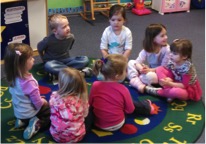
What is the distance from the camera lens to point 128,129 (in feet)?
6.05

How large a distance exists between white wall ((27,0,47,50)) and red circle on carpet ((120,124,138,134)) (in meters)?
1.34

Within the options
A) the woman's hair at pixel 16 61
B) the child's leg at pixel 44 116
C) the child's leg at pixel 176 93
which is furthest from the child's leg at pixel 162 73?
the woman's hair at pixel 16 61

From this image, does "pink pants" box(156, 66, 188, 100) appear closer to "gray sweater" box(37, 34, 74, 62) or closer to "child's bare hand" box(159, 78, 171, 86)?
"child's bare hand" box(159, 78, 171, 86)

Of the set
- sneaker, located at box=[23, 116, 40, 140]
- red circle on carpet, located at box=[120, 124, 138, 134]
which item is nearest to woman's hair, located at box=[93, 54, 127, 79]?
red circle on carpet, located at box=[120, 124, 138, 134]

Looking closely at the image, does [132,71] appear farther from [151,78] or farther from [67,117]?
[67,117]

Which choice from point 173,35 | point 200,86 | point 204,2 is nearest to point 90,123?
point 200,86

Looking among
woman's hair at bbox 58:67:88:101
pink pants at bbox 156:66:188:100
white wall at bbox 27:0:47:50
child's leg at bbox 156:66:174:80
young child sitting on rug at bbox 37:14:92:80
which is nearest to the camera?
woman's hair at bbox 58:67:88:101

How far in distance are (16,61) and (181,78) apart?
→ 3.66ft

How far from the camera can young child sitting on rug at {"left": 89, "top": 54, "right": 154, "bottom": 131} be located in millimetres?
1698

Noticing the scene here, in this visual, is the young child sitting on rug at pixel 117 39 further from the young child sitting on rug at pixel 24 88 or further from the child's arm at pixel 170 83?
the young child sitting on rug at pixel 24 88

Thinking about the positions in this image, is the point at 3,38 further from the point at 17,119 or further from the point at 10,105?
the point at 17,119

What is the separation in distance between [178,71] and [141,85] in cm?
28

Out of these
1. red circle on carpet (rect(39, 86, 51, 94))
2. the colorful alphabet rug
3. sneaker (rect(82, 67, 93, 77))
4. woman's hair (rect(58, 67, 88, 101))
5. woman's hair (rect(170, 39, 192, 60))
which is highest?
woman's hair (rect(170, 39, 192, 60))

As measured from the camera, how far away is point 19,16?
2590 millimetres
